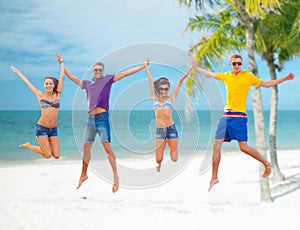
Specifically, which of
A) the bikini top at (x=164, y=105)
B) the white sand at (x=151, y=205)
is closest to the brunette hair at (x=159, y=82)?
the bikini top at (x=164, y=105)

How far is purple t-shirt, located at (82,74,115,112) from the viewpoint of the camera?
457 centimetres

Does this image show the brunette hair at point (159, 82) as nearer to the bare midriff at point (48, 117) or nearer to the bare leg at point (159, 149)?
the bare leg at point (159, 149)

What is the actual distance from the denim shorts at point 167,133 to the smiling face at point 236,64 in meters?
0.90

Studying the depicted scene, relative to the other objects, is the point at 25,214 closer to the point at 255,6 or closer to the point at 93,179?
the point at 93,179

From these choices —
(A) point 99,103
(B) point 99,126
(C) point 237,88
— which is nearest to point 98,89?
(A) point 99,103

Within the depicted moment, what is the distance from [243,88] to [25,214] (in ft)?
53.8

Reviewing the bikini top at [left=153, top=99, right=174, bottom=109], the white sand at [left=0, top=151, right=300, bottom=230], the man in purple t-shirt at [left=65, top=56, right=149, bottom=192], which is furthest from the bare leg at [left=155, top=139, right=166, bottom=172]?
A: the white sand at [left=0, top=151, right=300, bottom=230]

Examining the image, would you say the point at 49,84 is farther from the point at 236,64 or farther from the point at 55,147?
the point at 236,64

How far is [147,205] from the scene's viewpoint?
788 inches

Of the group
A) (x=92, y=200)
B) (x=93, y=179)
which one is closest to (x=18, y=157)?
(x=93, y=179)

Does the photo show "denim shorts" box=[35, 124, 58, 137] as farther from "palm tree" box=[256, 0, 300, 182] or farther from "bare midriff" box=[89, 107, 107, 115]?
"palm tree" box=[256, 0, 300, 182]

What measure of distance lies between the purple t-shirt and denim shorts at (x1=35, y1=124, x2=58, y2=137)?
1.91 feet

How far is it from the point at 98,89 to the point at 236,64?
1.46 metres

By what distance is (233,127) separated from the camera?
4.77 metres
